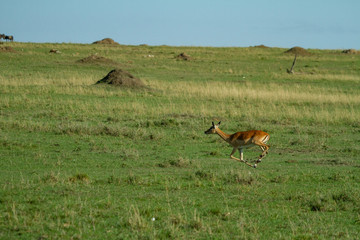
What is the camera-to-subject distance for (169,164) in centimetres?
1116

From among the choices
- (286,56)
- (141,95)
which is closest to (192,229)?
(141,95)

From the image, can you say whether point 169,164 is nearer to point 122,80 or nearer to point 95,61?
point 122,80

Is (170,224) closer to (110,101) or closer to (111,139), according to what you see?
(111,139)

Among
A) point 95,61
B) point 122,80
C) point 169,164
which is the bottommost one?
point 169,164

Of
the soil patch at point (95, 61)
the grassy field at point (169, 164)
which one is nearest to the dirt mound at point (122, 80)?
the grassy field at point (169, 164)

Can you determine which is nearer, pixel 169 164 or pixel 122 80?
pixel 169 164

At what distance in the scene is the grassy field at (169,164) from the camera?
6.71m

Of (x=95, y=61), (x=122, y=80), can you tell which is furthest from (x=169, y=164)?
(x=95, y=61)

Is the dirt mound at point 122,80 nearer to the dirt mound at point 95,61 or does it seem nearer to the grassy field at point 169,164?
the grassy field at point 169,164

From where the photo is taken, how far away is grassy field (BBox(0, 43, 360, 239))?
6.71 m

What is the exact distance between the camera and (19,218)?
6574 millimetres

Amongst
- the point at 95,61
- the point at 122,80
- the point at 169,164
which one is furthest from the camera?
the point at 95,61

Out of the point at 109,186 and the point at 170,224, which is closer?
the point at 170,224

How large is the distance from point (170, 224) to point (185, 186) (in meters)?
2.53
